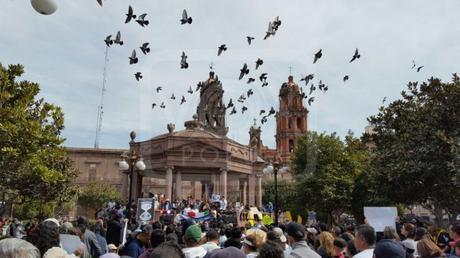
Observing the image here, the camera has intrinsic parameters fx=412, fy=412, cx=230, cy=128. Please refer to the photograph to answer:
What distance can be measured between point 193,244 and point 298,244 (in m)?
1.72

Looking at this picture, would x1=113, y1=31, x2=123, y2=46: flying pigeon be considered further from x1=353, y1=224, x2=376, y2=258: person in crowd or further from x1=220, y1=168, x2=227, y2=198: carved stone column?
x1=220, y1=168, x2=227, y2=198: carved stone column

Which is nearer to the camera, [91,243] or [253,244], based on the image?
A: [253,244]

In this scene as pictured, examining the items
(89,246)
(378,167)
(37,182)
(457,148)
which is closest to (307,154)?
(378,167)

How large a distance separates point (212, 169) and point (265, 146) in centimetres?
8598

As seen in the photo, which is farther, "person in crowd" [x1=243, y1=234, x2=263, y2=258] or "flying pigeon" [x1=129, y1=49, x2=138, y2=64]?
"flying pigeon" [x1=129, y1=49, x2=138, y2=64]

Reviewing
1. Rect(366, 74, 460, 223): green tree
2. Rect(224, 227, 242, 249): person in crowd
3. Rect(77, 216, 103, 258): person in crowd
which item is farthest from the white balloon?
Rect(366, 74, 460, 223): green tree

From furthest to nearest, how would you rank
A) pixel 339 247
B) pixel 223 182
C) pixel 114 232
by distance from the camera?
pixel 223 182 < pixel 114 232 < pixel 339 247

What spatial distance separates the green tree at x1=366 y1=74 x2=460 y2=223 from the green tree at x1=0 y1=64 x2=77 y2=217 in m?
20.4

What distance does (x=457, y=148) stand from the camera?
2134cm

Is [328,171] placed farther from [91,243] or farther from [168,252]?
[168,252]

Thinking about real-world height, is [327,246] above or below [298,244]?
below

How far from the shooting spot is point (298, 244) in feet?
20.8

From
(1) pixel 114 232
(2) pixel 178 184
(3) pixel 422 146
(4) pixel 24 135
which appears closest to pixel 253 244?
(1) pixel 114 232

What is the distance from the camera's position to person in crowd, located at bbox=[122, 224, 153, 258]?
8219mm
